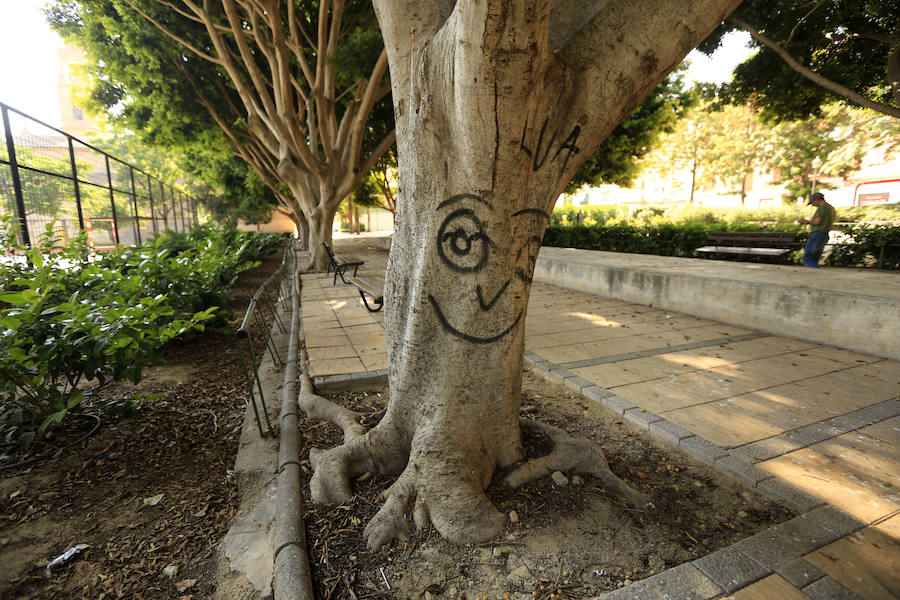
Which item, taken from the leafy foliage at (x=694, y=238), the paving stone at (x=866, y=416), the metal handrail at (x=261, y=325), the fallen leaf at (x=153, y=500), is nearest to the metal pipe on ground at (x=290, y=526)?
the metal handrail at (x=261, y=325)

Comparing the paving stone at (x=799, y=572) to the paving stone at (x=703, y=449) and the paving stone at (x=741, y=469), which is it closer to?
the paving stone at (x=741, y=469)

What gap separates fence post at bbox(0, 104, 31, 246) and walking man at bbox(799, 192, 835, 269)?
39.9 feet

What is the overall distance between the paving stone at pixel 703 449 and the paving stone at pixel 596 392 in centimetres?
79

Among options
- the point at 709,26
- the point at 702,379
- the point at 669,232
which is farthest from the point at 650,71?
the point at 669,232

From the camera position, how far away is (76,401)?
2834 millimetres

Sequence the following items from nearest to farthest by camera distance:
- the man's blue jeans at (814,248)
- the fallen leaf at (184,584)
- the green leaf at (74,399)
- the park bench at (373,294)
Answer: the fallen leaf at (184,584), the green leaf at (74,399), the park bench at (373,294), the man's blue jeans at (814,248)

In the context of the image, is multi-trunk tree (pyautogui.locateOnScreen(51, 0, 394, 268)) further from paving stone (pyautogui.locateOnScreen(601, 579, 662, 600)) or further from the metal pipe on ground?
paving stone (pyautogui.locateOnScreen(601, 579, 662, 600))

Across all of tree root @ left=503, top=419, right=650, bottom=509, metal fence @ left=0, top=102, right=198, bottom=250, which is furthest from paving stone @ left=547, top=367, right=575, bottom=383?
metal fence @ left=0, top=102, right=198, bottom=250

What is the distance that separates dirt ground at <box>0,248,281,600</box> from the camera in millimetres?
2066

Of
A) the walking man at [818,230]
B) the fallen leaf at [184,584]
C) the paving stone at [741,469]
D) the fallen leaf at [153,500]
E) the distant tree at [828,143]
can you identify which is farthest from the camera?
the distant tree at [828,143]

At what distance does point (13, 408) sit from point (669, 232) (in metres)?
11.3

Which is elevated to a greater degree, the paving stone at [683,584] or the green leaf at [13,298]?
the green leaf at [13,298]

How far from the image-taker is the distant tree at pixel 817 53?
727cm

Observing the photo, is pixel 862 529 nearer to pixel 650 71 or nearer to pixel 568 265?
pixel 650 71
